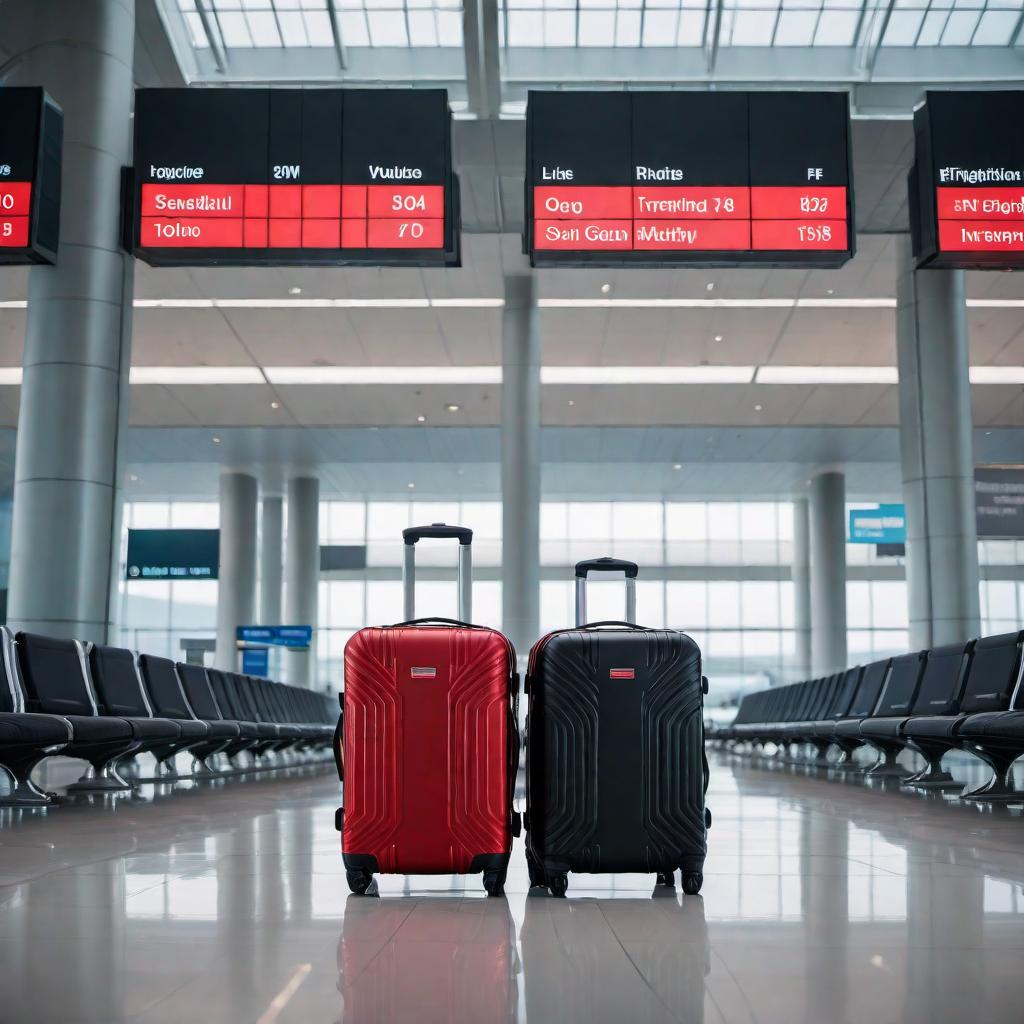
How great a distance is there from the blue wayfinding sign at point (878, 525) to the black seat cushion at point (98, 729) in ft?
89.1

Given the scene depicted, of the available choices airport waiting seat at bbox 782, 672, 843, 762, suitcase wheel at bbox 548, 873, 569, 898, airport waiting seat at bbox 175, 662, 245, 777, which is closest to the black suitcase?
suitcase wheel at bbox 548, 873, 569, 898

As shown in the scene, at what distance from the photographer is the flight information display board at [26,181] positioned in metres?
9.71

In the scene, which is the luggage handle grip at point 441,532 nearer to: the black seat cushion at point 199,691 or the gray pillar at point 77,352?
the black seat cushion at point 199,691

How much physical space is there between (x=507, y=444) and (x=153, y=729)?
34.8 ft

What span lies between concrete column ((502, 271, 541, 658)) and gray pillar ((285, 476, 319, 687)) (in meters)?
14.4

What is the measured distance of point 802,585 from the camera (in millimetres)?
35938

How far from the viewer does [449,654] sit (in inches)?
148

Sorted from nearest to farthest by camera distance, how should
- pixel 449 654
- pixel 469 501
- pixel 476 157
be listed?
pixel 449 654, pixel 476 157, pixel 469 501

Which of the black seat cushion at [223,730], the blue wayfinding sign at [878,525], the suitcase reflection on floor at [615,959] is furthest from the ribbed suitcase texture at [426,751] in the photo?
the blue wayfinding sign at [878,525]

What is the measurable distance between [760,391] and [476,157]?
10.6 m

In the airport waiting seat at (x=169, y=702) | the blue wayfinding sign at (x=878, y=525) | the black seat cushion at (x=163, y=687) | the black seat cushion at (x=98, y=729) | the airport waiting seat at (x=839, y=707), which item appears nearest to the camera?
the black seat cushion at (x=98, y=729)

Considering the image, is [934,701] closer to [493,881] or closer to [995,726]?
[995,726]

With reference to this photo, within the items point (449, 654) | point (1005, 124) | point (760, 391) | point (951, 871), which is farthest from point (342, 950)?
point (760, 391)

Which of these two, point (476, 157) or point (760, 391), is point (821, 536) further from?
point (476, 157)
